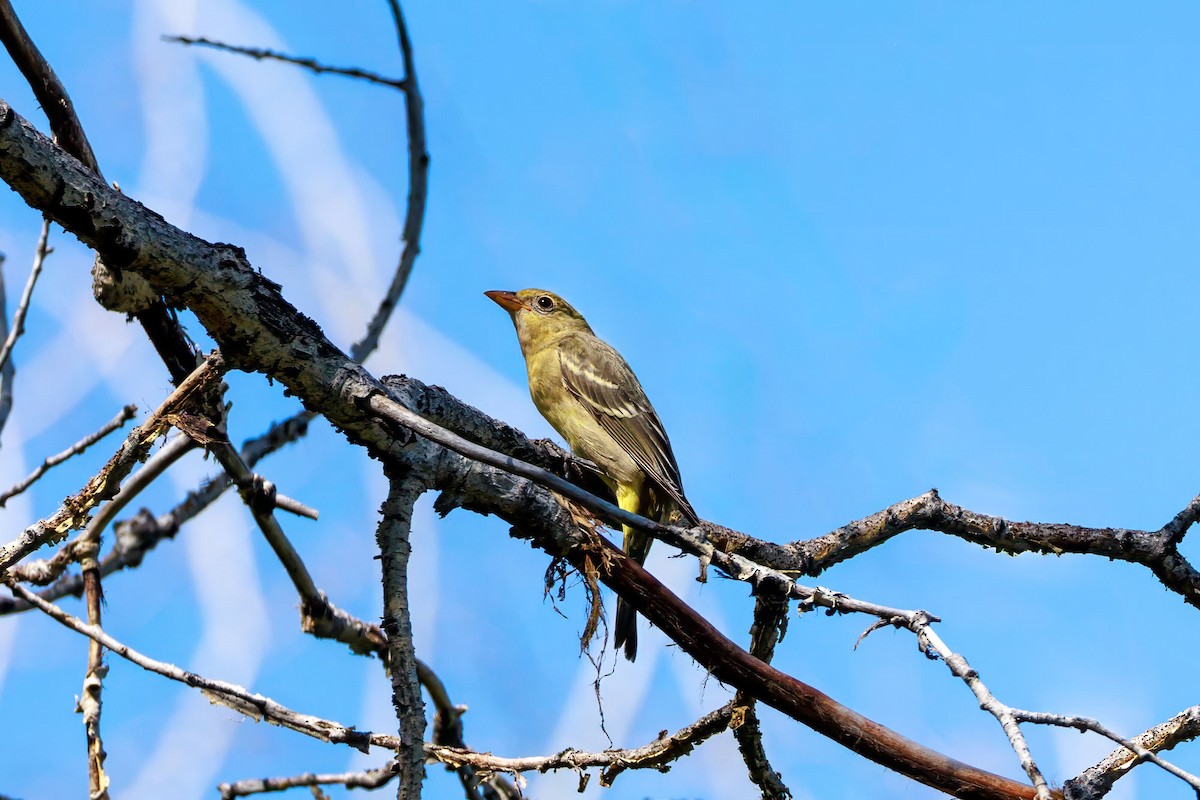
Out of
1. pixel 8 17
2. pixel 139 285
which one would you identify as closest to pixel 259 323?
pixel 139 285

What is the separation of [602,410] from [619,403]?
0.15 m

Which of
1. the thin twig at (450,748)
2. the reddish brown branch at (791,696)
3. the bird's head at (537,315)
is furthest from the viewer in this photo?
the bird's head at (537,315)

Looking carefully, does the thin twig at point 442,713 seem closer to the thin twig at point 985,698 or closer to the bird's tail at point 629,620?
→ the bird's tail at point 629,620

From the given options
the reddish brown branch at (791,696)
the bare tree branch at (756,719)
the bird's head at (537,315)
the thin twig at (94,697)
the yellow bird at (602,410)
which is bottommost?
the thin twig at (94,697)

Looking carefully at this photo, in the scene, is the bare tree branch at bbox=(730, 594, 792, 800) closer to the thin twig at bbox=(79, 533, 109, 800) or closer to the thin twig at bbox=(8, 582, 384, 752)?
the thin twig at bbox=(8, 582, 384, 752)

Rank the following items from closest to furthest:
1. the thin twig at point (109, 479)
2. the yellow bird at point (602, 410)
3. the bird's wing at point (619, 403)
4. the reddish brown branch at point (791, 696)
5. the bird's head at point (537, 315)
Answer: the reddish brown branch at point (791, 696), the thin twig at point (109, 479), the yellow bird at point (602, 410), the bird's wing at point (619, 403), the bird's head at point (537, 315)

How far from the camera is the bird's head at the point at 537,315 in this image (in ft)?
23.2

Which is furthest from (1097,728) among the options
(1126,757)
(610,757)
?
(610,757)

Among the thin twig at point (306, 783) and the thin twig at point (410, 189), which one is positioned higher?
the thin twig at point (410, 189)

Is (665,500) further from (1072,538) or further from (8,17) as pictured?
(8,17)

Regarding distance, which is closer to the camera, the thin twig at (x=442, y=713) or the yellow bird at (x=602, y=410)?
the thin twig at (x=442, y=713)

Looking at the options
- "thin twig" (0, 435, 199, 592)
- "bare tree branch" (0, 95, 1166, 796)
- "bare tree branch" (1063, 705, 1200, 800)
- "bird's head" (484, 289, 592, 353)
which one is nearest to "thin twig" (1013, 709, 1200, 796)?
"bare tree branch" (1063, 705, 1200, 800)

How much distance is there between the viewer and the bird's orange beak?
7309 mm

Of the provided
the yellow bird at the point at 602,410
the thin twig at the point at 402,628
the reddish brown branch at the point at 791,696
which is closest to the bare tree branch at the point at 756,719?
the reddish brown branch at the point at 791,696
